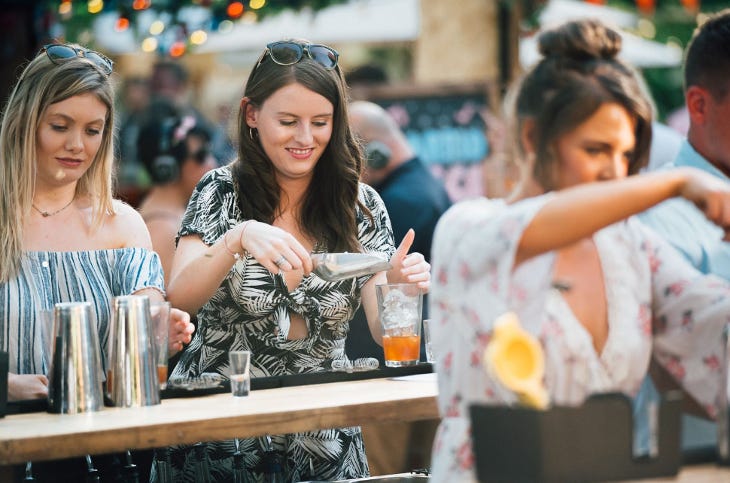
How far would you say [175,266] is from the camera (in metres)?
3.08

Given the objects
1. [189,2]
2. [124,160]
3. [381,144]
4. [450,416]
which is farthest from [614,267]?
[124,160]

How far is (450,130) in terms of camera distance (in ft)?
22.1

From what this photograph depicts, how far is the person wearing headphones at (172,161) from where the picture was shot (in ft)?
16.2

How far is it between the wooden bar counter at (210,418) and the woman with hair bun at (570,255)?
0.58m

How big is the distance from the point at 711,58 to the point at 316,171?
3.64 feet

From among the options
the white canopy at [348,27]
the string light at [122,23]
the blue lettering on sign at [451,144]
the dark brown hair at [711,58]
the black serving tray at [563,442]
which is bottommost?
the black serving tray at [563,442]

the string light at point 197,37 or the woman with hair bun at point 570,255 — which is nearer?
the woman with hair bun at point 570,255

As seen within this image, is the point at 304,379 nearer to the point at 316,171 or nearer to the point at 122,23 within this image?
the point at 316,171

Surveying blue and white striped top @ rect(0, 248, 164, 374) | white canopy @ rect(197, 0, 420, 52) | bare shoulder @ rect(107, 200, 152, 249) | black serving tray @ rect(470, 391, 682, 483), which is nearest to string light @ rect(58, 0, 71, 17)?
white canopy @ rect(197, 0, 420, 52)

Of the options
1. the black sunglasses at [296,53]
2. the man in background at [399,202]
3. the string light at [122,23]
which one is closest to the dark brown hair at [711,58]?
the black sunglasses at [296,53]

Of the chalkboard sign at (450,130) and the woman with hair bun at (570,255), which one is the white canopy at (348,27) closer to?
the chalkboard sign at (450,130)

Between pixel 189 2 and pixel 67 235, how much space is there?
3.24 m

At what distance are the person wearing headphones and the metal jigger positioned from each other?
2.26m

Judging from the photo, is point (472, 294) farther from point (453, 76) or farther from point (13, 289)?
point (453, 76)
